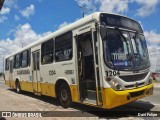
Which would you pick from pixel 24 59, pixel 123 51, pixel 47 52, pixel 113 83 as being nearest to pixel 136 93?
pixel 113 83

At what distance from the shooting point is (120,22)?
9641 mm

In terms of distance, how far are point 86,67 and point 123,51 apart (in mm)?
1444

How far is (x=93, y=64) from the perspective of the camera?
31.0 ft

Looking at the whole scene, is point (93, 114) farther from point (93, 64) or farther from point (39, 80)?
point (39, 80)

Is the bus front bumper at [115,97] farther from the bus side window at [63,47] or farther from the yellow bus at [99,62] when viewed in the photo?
the bus side window at [63,47]

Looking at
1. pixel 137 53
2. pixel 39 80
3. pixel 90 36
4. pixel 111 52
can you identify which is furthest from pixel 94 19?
pixel 39 80

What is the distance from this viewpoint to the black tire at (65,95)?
11.0 metres

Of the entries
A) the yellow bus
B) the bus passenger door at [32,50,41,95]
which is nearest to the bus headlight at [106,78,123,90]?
the yellow bus

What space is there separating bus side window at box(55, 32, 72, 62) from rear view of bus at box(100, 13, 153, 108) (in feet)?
6.77

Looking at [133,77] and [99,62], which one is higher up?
[99,62]

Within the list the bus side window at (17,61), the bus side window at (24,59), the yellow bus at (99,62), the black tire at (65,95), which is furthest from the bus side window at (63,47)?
the bus side window at (17,61)

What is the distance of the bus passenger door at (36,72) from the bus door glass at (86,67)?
450 cm

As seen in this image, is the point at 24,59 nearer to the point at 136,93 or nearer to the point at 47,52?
the point at 47,52

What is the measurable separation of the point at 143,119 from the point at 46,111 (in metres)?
3.77
